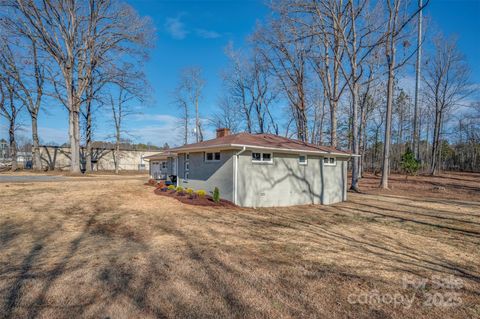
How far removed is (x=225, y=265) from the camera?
13.1 feet

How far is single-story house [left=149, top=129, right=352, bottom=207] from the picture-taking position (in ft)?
31.6

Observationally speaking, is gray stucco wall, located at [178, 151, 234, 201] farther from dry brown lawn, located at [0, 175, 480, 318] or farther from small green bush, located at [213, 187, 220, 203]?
dry brown lawn, located at [0, 175, 480, 318]

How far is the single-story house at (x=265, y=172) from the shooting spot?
964cm

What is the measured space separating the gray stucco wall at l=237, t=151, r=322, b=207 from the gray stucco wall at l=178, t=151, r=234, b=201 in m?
0.50

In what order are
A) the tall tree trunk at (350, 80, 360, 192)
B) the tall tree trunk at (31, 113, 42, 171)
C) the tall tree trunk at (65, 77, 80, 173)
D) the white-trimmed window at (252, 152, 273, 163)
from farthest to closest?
the tall tree trunk at (31, 113, 42, 171) < the tall tree trunk at (65, 77, 80, 173) < the tall tree trunk at (350, 80, 360, 192) < the white-trimmed window at (252, 152, 273, 163)

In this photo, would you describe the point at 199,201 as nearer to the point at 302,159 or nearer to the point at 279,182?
the point at 279,182

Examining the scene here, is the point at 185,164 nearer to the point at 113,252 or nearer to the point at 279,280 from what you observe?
the point at 113,252

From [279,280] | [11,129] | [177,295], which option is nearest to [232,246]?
[279,280]

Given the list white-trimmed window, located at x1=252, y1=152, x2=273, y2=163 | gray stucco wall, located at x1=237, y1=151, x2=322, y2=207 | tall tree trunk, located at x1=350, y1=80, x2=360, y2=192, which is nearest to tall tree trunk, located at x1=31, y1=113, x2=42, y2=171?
gray stucco wall, located at x1=237, y1=151, x2=322, y2=207

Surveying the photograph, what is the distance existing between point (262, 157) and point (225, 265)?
6.49 m

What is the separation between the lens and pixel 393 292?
325cm

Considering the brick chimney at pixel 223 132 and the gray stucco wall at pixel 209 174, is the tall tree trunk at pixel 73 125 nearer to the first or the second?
the gray stucco wall at pixel 209 174

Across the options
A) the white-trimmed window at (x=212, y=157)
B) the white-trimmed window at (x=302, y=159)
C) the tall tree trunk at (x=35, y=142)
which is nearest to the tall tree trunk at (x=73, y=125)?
the tall tree trunk at (x=35, y=142)

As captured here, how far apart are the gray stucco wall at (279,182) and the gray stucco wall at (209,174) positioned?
50cm
